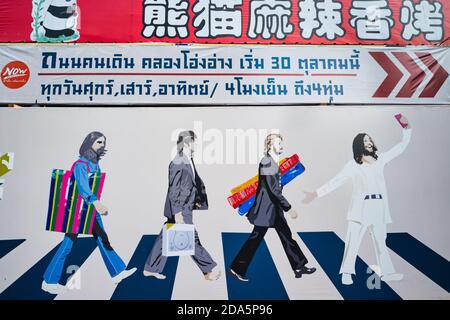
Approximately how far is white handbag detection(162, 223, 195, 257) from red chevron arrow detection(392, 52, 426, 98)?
2.98 meters

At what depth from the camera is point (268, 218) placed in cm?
342

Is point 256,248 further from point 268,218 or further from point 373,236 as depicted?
point 373,236

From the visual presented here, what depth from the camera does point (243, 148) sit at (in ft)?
11.6

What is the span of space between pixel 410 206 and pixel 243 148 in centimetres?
205

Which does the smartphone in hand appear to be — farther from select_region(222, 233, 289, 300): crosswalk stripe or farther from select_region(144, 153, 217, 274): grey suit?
select_region(144, 153, 217, 274): grey suit

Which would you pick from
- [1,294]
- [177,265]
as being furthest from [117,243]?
[1,294]

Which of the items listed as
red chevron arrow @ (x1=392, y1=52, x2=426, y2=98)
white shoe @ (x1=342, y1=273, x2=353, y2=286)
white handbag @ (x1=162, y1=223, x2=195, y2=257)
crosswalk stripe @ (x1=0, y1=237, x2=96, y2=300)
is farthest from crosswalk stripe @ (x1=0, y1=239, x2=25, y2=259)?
red chevron arrow @ (x1=392, y1=52, x2=426, y2=98)

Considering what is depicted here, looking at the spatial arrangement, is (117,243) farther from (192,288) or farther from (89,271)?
(192,288)

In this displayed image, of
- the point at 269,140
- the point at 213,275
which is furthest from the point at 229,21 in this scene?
the point at 213,275

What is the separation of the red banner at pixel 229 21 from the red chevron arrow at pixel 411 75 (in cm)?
21

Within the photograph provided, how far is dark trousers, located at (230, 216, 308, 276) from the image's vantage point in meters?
3.37

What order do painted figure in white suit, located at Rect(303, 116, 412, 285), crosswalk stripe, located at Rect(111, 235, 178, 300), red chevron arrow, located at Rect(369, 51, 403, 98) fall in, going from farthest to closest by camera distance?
1. red chevron arrow, located at Rect(369, 51, 403, 98)
2. painted figure in white suit, located at Rect(303, 116, 412, 285)
3. crosswalk stripe, located at Rect(111, 235, 178, 300)

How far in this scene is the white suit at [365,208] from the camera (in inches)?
134

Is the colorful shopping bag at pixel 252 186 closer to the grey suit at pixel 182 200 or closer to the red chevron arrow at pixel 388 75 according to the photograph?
the grey suit at pixel 182 200
